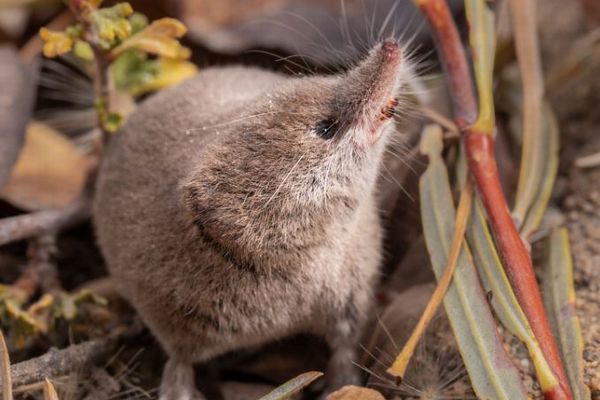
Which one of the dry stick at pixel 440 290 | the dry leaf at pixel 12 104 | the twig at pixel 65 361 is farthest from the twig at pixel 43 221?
the dry stick at pixel 440 290

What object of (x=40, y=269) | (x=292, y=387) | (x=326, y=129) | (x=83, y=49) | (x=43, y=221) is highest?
(x=326, y=129)

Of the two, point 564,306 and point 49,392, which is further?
point 564,306

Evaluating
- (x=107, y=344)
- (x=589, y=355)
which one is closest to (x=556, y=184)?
(x=589, y=355)

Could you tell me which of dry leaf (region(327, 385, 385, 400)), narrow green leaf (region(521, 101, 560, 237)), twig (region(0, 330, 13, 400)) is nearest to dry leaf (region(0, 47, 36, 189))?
twig (region(0, 330, 13, 400))

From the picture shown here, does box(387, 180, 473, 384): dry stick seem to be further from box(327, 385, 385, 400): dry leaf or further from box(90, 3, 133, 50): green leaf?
box(90, 3, 133, 50): green leaf

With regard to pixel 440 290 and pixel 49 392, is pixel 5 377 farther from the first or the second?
pixel 440 290

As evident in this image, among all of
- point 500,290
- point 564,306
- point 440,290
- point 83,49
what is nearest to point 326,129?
point 440,290

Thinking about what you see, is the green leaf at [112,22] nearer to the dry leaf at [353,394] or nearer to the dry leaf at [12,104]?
the dry leaf at [12,104]
